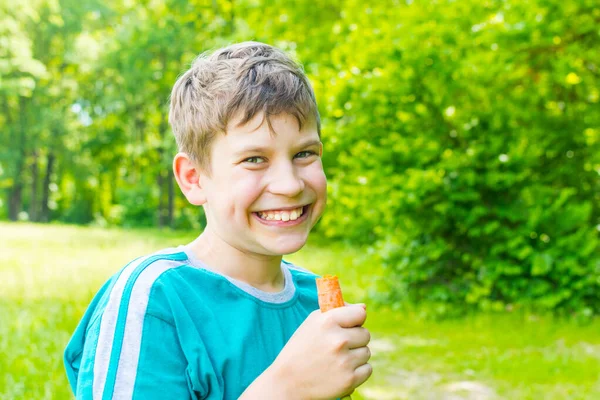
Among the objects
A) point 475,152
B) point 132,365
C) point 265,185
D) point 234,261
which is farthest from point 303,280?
point 475,152

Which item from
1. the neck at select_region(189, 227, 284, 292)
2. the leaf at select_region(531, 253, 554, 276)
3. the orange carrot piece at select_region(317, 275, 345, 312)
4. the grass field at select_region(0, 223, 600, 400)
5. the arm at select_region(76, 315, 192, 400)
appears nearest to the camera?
the arm at select_region(76, 315, 192, 400)

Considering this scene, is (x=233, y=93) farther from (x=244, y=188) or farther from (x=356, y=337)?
(x=356, y=337)

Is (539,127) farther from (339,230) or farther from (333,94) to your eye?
(339,230)

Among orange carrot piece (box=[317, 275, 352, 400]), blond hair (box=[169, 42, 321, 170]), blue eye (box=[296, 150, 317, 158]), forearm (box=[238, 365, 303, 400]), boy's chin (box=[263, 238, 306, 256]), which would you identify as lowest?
forearm (box=[238, 365, 303, 400])

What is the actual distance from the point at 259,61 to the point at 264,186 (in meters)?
0.34

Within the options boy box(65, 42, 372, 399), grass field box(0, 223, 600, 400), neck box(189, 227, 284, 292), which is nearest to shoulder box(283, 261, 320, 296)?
boy box(65, 42, 372, 399)

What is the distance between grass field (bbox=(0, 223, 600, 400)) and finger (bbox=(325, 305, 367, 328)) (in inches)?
Answer: 102

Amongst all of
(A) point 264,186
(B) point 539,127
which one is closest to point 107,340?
(A) point 264,186

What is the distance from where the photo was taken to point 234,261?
1.66 meters

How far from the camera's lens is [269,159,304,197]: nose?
5.09 feet

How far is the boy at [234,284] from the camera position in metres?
1.38

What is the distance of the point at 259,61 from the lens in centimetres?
167

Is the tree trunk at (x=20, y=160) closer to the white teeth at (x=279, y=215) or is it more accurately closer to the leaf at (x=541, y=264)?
Answer: the leaf at (x=541, y=264)

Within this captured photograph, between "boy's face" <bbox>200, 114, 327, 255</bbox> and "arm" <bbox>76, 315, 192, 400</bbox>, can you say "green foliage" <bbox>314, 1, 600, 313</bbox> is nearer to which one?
"boy's face" <bbox>200, 114, 327, 255</bbox>
